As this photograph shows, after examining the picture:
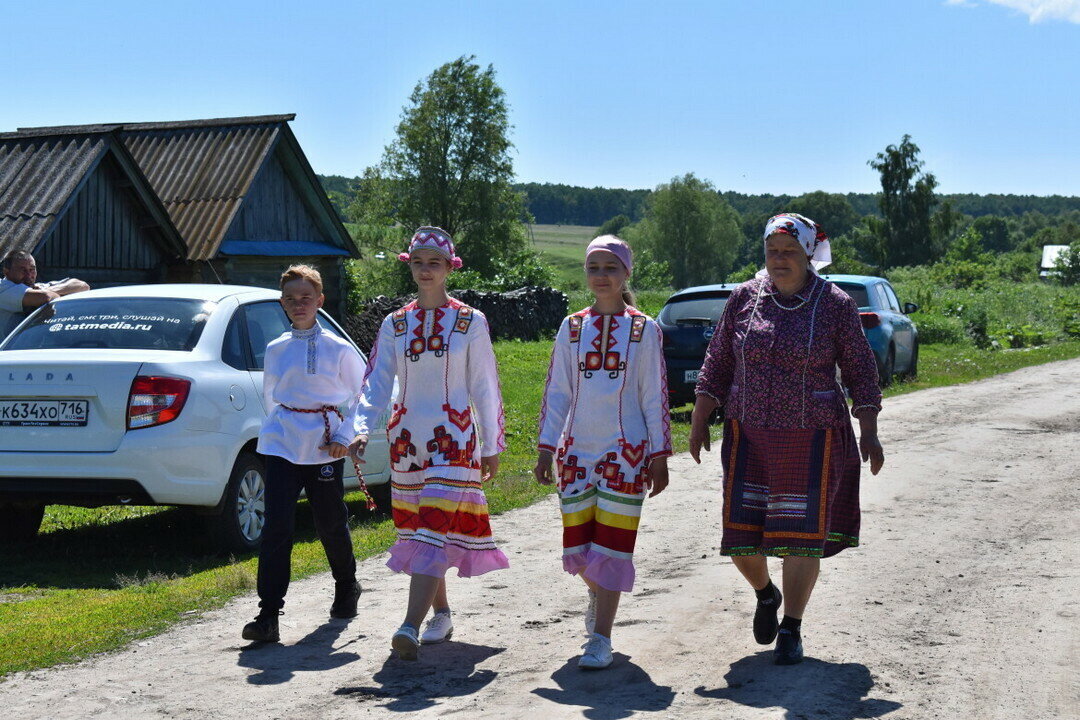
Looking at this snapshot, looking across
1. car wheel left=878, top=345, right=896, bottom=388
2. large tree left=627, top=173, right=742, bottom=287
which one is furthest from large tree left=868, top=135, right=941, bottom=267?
car wheel left=878, top=345, right=896, bottom=388

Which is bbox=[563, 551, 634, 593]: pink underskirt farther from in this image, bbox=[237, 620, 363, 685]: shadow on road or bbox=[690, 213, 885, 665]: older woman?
bbox=[237, 620, 363, 685]: shadow on road

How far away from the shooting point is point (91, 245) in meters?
17.3

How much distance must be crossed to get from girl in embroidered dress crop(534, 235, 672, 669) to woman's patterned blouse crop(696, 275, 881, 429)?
0.38m

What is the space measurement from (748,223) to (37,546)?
427ft

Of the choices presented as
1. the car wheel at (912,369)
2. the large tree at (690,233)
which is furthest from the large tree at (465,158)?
the large tree at (690,233)

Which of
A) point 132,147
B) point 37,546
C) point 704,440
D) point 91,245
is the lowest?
point 37,546

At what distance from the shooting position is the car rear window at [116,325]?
742 centimetres

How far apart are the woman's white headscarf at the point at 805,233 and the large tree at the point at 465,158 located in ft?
183

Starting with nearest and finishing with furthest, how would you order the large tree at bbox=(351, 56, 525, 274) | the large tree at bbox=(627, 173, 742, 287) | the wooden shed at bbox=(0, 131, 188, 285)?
the wooden shed at bbox=(0, 131, 188, 285)
the large tree at bbox=(351, 56, 525, 274)
the large tree at bbox=(627, 173, 742, 287)

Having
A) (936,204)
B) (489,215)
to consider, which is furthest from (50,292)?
(936,204)

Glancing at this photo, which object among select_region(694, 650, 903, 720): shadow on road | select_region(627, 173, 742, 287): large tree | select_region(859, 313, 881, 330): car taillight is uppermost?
select_region(627, 173, 742, 287): large tree

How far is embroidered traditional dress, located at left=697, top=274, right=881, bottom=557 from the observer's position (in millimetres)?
5047

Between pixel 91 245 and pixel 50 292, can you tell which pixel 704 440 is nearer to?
pixel 50 292

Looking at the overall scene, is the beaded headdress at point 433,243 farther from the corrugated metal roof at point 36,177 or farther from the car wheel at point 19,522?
the corrugated metal roof at point 36,177
